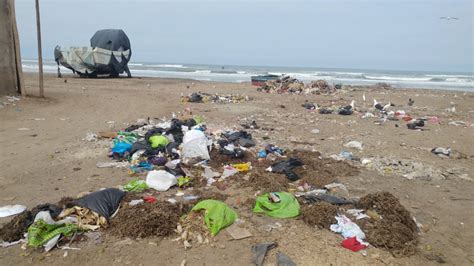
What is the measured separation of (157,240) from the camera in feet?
10.3

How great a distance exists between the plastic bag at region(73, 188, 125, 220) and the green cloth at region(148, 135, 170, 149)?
6.65ft

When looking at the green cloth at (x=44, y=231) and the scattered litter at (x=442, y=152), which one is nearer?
the green cloth at (x=44, y=231)

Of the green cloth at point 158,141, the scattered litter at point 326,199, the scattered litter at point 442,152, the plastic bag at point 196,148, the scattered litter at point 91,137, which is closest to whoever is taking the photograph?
the scattered litter at point 326,199

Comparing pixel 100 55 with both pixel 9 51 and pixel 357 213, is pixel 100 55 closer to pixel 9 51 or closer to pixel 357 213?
pixel 9 51

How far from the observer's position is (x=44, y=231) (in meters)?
3.08

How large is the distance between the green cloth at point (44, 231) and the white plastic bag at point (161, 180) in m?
1.20

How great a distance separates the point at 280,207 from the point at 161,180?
156 cm

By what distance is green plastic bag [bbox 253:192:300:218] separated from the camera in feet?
11.8

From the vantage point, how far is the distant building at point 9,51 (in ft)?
30.4

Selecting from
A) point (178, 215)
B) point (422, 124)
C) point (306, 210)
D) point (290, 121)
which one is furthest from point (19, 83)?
point (422, 124)

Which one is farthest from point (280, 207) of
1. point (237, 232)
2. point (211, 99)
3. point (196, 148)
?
point (211, 99)

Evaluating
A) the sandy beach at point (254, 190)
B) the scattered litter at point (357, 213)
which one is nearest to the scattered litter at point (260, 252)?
the sandy beach at point (254, 190)

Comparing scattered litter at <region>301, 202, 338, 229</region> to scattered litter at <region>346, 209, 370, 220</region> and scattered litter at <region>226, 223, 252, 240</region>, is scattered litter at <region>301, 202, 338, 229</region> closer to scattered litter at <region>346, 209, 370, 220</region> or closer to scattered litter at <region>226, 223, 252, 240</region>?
scattered litter at <region>346, 209, 370, 220</region>

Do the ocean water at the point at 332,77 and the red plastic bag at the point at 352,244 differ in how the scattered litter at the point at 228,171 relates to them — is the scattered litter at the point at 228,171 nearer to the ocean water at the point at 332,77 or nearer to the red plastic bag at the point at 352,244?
the red plastic bag at the point at 352,244
